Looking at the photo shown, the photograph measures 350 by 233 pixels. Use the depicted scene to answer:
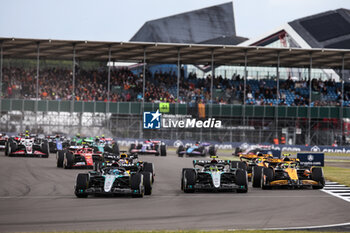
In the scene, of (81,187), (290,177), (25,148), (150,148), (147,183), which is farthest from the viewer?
(150,148)

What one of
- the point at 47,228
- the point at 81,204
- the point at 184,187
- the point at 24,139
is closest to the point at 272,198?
the point at 184,187

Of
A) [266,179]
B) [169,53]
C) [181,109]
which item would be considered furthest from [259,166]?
[169,53]

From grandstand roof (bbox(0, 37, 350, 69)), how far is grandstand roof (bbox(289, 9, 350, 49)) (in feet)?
88.2

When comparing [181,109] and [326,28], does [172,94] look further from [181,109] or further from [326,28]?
[326,28]

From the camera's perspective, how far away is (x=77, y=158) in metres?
29.6

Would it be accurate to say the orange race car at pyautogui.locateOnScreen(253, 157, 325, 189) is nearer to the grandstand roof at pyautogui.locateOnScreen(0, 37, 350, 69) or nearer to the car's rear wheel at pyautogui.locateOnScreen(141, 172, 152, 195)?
the car's rear wheel at pyautogui.locateOnScreen(141, 172, 152, 195)

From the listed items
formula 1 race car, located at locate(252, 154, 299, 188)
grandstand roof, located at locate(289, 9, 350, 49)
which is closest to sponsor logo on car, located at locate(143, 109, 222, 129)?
formula 1 race car, located at locate(252, 154, 299, 188)

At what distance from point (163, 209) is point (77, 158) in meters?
15.2

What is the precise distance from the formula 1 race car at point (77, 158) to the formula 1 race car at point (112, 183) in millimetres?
10481

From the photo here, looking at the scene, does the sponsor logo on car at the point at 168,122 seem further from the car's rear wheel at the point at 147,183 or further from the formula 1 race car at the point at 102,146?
the car's rear wheel at the point at 147,183

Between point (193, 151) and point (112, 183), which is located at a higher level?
point (112, 183)

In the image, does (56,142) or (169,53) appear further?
(169,53)

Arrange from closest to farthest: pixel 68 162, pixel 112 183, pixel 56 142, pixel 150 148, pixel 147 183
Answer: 1. pixel 112 183
2. pixel 147 183
3. pixel 68 162
4. pixel 56 142
5. pixel 150 148

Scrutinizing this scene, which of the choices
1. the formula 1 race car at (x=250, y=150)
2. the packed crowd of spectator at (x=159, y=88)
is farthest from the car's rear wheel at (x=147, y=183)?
the packed crowd of spectator at (x=159, y=88)
